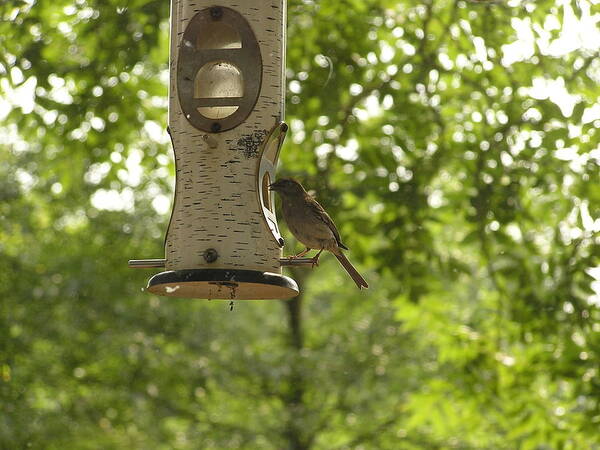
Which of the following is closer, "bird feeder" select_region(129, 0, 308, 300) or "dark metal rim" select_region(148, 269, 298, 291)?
"dark metal rim" select_region(148, 269, 298, 291)

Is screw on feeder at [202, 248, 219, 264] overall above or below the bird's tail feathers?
above

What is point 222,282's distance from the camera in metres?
3.96

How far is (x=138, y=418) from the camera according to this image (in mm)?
11984

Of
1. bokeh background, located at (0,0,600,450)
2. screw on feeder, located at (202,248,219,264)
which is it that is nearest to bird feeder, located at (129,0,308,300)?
screw on feeder, located at (202,248,219,264)

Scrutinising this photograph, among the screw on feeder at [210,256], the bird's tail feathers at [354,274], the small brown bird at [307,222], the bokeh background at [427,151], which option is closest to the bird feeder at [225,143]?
the screw on feeder at [210,256]

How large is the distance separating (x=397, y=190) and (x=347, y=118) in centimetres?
78

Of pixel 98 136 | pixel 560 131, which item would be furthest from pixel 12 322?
pixel 560 131

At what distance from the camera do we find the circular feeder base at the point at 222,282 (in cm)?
395

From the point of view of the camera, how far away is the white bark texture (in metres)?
4.14

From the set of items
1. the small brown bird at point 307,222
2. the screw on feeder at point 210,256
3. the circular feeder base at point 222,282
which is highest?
the small brown bird at point 307,222

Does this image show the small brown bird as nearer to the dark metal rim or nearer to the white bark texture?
the white bark texture

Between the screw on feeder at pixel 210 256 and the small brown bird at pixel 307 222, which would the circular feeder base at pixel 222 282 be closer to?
the screw on feeder at pixel 210 256

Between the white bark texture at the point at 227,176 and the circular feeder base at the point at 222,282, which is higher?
the white bark texture at the point at 227,176

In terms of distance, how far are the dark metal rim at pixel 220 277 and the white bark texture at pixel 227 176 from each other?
9 cm
